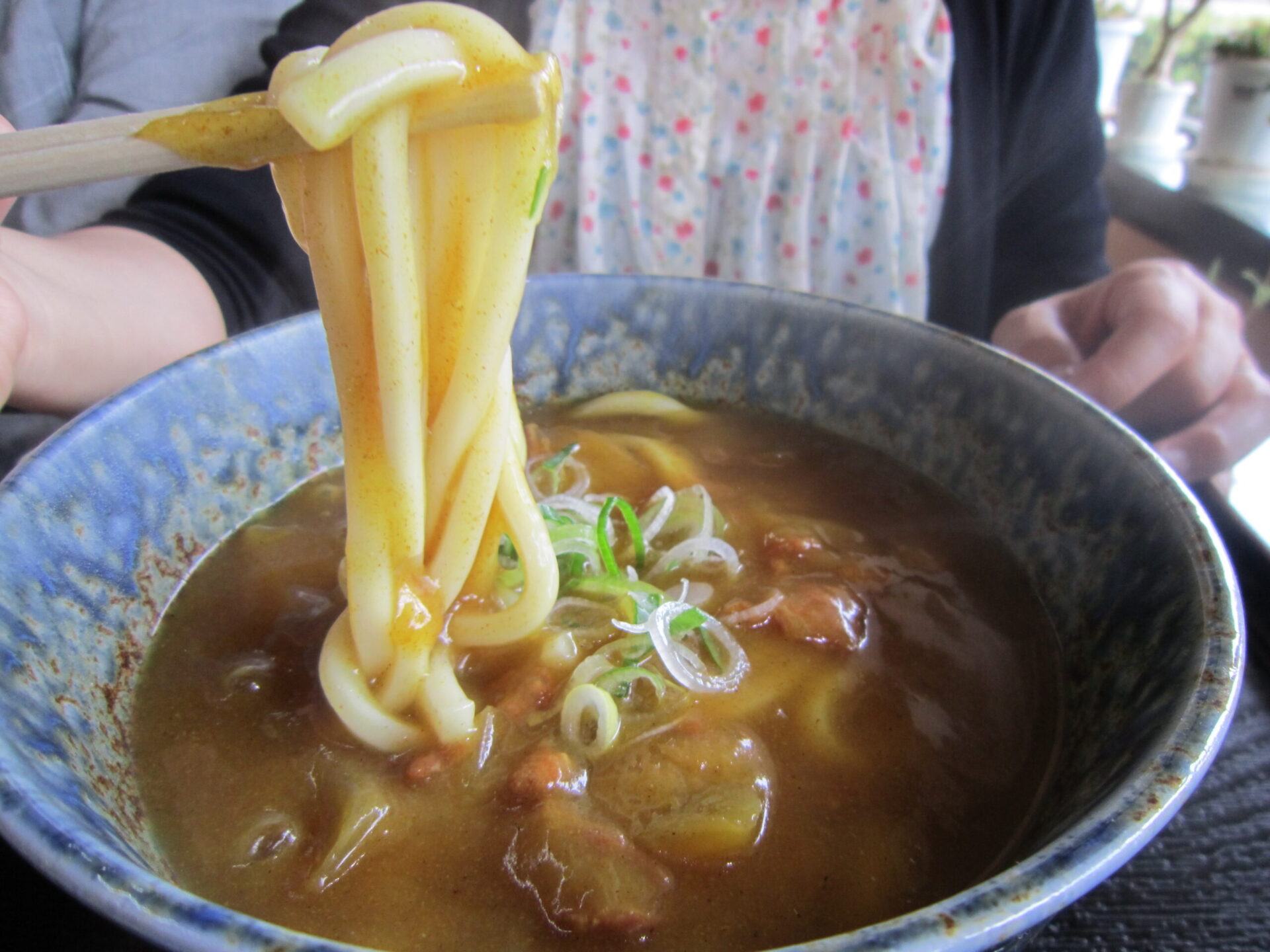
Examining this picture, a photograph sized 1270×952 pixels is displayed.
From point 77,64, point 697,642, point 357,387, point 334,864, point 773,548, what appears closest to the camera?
point 334,864

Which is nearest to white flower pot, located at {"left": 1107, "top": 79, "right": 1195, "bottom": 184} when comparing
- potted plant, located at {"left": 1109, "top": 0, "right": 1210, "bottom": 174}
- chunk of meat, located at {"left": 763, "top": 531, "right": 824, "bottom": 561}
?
potted plant, located at {"left": 1109, "top": 0, "right": 1210, "bottom": 174}

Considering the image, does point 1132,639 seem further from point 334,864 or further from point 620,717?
point 334,864

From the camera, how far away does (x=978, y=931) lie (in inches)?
A: 19.0

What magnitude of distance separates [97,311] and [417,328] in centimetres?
92

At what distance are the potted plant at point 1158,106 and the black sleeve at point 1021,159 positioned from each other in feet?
6.70

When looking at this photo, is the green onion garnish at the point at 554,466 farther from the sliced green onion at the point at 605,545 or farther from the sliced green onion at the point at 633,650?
the sliced green onion at the point at 633,650

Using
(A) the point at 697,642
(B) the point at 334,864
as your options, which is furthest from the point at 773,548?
(B) the point at 334,864

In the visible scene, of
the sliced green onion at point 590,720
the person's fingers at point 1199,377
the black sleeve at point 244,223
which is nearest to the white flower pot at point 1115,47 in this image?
the person's fingers at point 1199,377

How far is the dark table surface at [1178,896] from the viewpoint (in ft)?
2.57

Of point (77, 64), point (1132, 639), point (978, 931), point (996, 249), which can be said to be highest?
point (77, 64)

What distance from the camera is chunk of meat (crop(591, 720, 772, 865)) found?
0.76 meters

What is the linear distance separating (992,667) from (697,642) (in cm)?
34

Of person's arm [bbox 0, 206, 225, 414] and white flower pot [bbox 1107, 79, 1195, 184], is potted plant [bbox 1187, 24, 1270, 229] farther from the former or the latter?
person's arm [bbox 0, 206, 225, 414]

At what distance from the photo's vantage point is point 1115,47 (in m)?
3.89
